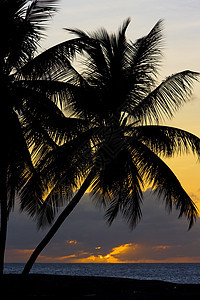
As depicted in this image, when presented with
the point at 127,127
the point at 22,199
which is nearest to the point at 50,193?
the point at 22,199

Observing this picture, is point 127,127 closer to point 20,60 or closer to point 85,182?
point 85,182

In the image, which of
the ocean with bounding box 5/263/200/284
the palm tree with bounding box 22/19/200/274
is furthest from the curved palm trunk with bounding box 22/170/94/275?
the ocean with bounding box 5/263/200/284

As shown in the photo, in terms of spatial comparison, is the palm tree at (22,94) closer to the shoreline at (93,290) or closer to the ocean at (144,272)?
the shoreline at (93,290)

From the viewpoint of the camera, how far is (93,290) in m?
13.2

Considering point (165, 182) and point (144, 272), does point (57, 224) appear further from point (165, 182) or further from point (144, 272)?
point (144, 272)

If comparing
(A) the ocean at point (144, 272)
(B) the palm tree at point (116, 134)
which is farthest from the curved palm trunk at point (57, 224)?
(A) the ocean at point (144, 272)

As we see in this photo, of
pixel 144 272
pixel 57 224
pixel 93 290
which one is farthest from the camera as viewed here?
pixel 144 272

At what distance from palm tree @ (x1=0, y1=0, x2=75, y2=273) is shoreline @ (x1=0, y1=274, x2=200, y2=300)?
197cm

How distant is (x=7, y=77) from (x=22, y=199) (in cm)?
383

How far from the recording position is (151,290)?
13.1 m

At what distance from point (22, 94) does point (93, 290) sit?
19.5ft

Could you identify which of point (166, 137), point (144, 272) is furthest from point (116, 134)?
point (144, 272)

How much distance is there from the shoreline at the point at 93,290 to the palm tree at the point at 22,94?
1972 millimetres

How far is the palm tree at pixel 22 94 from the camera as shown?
13820 millimetres
